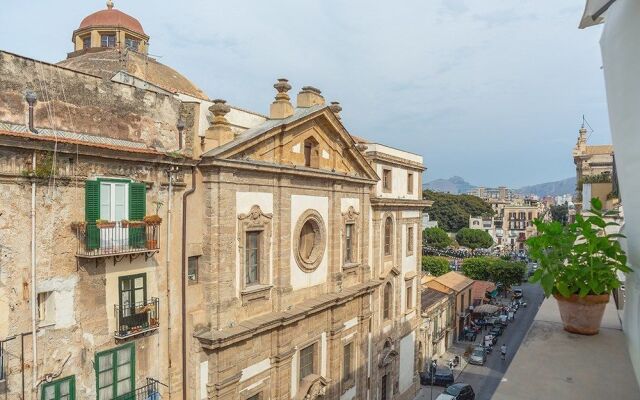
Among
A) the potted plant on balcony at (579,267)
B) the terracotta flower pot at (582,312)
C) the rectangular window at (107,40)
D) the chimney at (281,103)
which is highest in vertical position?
the rectangular window at (107,40)

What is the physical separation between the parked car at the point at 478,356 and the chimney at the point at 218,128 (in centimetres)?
2971

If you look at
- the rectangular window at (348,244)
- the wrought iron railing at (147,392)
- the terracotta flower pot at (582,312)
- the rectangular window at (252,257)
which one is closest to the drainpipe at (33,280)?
the wrought iron railing at (147,392)

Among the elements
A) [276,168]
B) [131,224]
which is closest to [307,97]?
[276,168]

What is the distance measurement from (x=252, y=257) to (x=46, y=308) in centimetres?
655

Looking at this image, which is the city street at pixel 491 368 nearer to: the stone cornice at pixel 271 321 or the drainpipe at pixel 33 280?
the stone cornice at pixel 271 321

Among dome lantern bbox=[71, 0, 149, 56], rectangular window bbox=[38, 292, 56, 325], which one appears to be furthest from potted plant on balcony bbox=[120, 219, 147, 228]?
dome lantern bbox=[71, 0, 149, 56]

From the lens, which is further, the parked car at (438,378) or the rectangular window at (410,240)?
the parked car at (438,378)

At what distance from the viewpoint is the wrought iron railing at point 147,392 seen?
41.1 ft

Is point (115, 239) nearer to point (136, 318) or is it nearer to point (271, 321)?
point (136, 318)

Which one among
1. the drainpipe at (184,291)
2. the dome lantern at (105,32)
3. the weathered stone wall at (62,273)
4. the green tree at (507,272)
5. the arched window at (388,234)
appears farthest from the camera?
the green tree at (507,272)

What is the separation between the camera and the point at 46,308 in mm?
11008

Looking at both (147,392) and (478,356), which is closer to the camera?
(147,392)

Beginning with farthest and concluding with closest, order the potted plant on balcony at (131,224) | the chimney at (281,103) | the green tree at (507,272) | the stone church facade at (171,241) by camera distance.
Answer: the green tree at (507,272) → the chimney at (281,103) → the potted plant on balcony at (131,224) → the stone church facade at (171,241)

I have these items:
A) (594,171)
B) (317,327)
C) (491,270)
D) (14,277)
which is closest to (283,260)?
(317,327)
